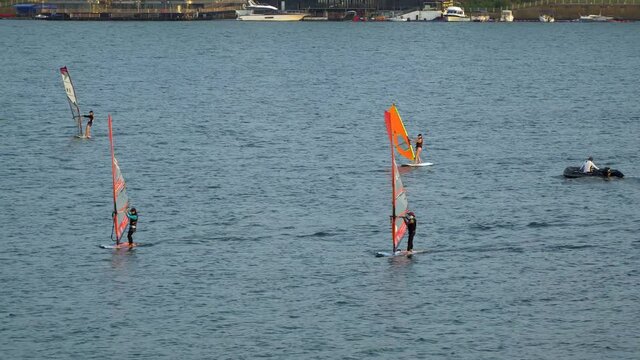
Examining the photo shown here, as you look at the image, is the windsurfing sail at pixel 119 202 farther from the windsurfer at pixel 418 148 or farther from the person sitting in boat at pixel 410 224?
the windsurfer at pixel 418 148

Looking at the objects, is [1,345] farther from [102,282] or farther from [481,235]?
[481,235]

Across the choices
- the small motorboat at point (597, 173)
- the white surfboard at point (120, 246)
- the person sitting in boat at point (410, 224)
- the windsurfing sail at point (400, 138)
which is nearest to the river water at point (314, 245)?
the white surfboard at point (120, 246)

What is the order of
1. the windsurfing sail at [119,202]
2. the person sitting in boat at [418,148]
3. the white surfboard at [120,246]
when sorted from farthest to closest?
the person sitting in boat at [418,148] → the windsurfing sail at [119,202] → the white surfboard at [120,246]

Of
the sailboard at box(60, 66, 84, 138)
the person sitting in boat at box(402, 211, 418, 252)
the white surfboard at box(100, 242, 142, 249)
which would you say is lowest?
the white surfboard at box(100, 242, 142, 249)

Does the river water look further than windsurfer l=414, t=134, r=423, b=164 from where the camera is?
No

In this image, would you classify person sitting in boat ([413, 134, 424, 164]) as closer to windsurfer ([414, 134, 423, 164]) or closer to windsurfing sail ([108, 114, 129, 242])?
windsurfer ([414, 134, 423, 164])

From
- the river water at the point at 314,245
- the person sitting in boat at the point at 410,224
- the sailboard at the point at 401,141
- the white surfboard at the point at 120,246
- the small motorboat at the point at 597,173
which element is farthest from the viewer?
the sailboard at the point at 401,141

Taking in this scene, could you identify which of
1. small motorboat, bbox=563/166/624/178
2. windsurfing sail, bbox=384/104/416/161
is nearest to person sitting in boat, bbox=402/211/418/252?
windsurfing sail, bbox=384/104/416/161

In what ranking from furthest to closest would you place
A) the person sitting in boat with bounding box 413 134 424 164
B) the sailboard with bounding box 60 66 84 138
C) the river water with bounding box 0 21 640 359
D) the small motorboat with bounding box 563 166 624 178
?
the sailboard with bounding box 60 66 84 138 < the person sitting in boat with bounding box 413 134 424 164 < the small motorboat with bounding box 563 166 624 178 < the river water with bounding box 0 21 640 359

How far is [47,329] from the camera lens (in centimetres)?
6631

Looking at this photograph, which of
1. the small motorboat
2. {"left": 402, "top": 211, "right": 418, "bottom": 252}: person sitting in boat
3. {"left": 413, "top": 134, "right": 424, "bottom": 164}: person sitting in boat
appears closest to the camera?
{"left": 402, "top": 211, "right": 418, "bottom": 252}: person sitting in boat

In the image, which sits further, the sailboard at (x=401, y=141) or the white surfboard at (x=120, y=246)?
the sailboard at (x=401, y=141)

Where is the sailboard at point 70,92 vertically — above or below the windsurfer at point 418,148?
above

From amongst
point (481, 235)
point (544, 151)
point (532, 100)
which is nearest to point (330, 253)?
point (481, 235)
